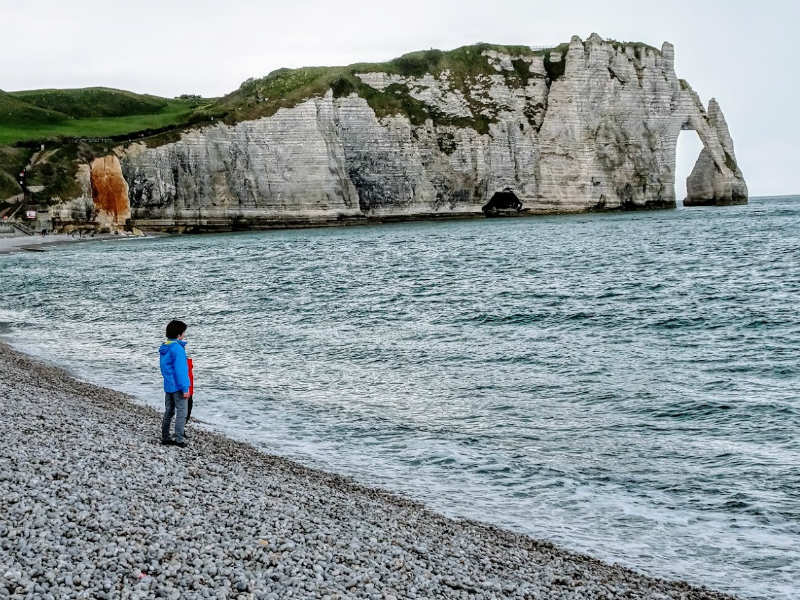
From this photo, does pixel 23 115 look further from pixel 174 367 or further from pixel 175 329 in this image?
pixel 175 329

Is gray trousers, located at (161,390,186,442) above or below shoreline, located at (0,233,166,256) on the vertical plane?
below

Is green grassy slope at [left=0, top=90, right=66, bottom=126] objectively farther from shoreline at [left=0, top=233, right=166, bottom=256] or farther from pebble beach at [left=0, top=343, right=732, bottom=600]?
pebble beach at [left=0, top=343, right=732, bottom=600]

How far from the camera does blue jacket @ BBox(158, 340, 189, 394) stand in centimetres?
1312

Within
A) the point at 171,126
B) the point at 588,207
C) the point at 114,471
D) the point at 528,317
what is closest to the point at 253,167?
the point at 171,126

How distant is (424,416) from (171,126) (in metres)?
95.0

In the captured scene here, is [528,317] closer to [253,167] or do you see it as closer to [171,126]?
[253,167]

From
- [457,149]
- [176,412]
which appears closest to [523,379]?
[176,412]

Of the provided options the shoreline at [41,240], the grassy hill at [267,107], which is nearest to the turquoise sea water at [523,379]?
the shoreline at [41,240]

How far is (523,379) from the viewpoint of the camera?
820 inches

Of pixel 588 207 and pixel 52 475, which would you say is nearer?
pixel 52 475

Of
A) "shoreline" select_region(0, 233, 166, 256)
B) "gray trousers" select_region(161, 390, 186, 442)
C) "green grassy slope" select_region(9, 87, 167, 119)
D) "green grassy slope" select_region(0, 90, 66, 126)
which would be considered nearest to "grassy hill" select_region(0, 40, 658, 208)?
"green grassy slope" select_region(0, 90, 66, 126)

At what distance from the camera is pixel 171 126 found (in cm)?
10375

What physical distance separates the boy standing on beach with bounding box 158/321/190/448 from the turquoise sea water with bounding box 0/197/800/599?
248 cm

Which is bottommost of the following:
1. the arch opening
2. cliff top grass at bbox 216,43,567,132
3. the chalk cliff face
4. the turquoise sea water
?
the turquoise sea water
